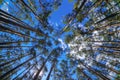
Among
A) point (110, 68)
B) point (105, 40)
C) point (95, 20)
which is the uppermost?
point (95, 20)

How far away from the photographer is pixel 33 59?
691 inches

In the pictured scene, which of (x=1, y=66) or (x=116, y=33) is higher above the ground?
(x=116, y=33)

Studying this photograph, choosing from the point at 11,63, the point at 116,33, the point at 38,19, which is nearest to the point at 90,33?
the point at 116,33

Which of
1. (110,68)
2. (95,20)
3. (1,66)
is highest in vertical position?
(95,20)

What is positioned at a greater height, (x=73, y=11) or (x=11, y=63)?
(x=73, y=11)

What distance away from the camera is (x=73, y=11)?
14.5m

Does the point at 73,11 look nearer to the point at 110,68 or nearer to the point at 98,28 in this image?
the point at 98,28

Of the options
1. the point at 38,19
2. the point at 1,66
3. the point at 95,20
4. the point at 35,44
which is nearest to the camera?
the point at 1,66

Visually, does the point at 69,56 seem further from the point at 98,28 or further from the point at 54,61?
the point at 98,28

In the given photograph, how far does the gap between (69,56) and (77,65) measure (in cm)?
117

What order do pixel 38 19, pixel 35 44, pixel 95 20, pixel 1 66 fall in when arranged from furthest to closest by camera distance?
1. pixel 35 44
2. pixel 38 19
3. pixel 95 20
4. pixel 1 66

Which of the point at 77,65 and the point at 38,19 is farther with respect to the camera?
the point at 77,65

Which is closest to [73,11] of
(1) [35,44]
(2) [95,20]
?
(2) [95,20]

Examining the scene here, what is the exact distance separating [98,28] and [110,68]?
338 centimetres
